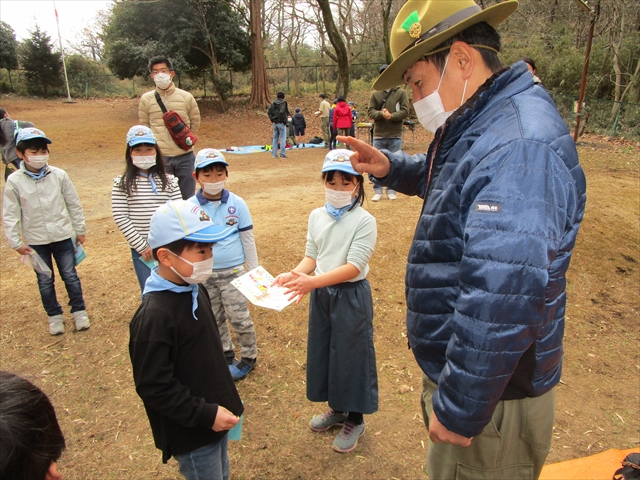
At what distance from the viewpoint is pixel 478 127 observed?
1.45 m

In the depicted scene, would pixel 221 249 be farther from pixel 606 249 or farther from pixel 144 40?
pixel 144 40

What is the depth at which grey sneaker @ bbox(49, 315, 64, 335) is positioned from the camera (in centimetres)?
418

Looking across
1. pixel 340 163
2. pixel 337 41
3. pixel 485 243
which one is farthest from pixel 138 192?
pixel 337 41

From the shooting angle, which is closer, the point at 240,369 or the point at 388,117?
the point at 240,369

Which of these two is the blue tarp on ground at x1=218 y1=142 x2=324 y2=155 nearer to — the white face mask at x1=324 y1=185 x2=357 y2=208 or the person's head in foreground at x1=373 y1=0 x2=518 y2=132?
the white face mask at x1=324 y1=185 x2=357 y2=208

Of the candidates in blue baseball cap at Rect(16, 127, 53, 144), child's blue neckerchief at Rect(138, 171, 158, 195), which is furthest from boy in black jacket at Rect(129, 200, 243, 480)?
blue baseball cap at Rect(16, 127, 53, 144)

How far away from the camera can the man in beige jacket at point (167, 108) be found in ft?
16.4

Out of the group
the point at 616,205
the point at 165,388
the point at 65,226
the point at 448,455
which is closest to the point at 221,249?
the point at 165,388

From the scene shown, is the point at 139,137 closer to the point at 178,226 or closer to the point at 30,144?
the point at 30,144

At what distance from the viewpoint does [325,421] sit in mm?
2996

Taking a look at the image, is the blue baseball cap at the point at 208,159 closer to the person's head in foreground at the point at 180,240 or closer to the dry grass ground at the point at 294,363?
the person's head in foreground at the point at 180,240

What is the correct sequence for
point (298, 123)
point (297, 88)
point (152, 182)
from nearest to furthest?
1. point (152, 182)
2. point (298, 123)
3. point (297, 88)

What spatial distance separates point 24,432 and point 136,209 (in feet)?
9.08

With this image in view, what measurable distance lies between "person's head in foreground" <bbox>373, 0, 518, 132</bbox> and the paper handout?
4.32ft
